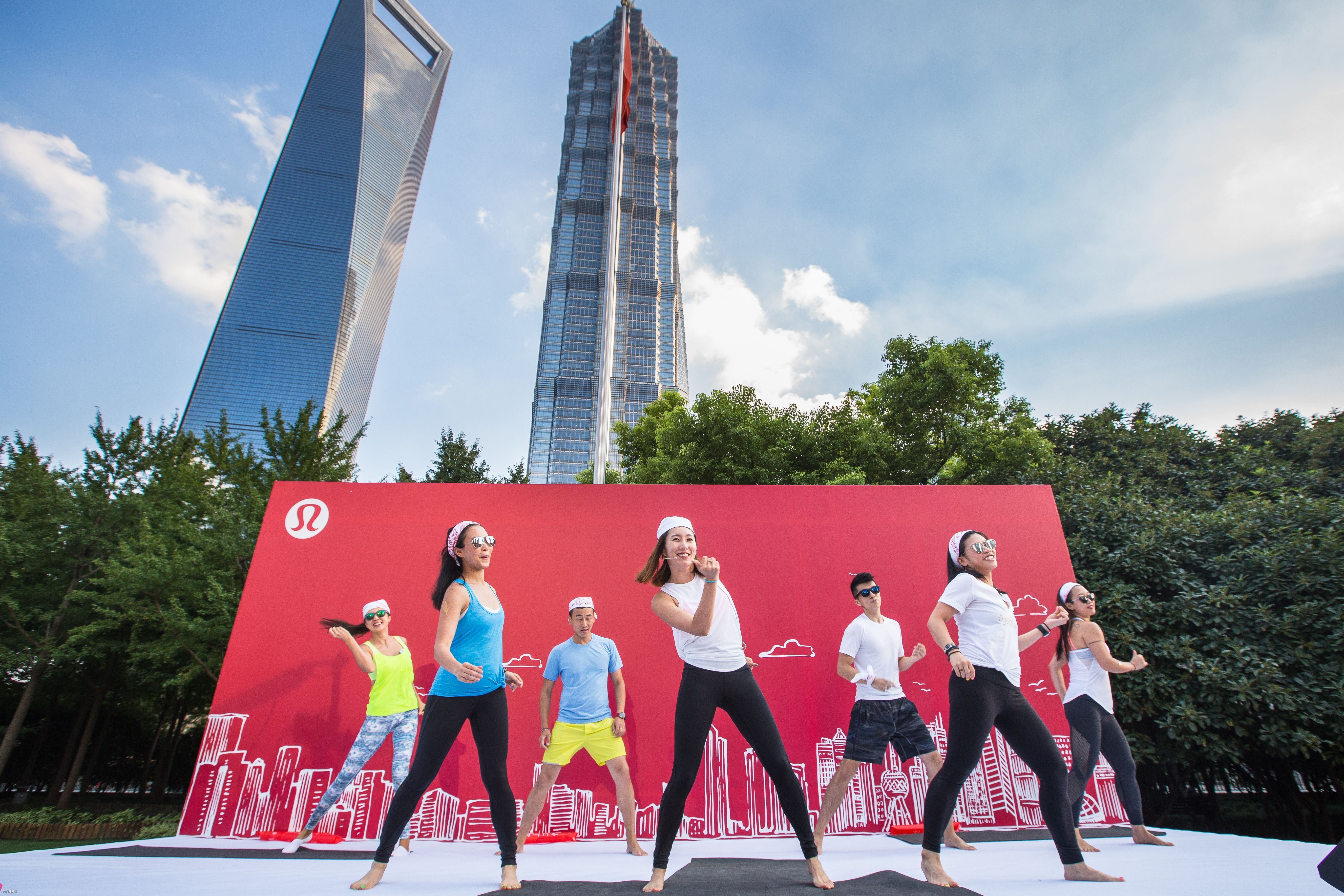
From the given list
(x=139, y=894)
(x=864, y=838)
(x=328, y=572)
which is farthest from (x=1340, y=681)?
(x=328, y=572)

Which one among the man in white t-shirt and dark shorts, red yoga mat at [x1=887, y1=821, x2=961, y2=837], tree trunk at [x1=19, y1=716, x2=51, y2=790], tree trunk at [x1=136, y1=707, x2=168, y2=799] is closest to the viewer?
the man in white t-shirt and dark shorts

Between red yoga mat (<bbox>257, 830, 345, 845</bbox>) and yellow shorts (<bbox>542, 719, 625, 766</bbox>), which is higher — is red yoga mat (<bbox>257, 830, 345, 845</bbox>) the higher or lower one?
the lower one

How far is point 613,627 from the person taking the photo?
4.98m

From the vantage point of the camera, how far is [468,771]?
4598 millimetres

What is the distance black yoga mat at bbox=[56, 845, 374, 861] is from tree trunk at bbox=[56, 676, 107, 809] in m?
8.25

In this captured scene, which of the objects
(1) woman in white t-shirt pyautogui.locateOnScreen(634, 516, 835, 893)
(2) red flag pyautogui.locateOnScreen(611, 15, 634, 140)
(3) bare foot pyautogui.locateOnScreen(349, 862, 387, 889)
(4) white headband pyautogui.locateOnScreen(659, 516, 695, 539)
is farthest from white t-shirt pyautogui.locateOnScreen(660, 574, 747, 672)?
(2) red flag pyautogui.locateOnScreen(611, 15, 634, 140)

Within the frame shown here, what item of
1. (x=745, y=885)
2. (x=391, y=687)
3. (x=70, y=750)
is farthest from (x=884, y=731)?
(x=70, y=750)

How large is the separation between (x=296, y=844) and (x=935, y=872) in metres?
4.06

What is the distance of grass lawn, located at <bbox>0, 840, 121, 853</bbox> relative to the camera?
5816mm

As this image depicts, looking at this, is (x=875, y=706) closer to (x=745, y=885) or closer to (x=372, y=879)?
(x=745, y=885)

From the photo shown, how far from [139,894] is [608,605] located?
10.3ft

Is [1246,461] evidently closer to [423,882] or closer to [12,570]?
[423,882]

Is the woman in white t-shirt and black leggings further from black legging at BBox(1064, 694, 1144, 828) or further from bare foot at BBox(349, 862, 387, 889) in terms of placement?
bare foot at BBox(349, 862, 387, 889)

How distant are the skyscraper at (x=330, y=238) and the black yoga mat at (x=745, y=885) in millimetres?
69333
